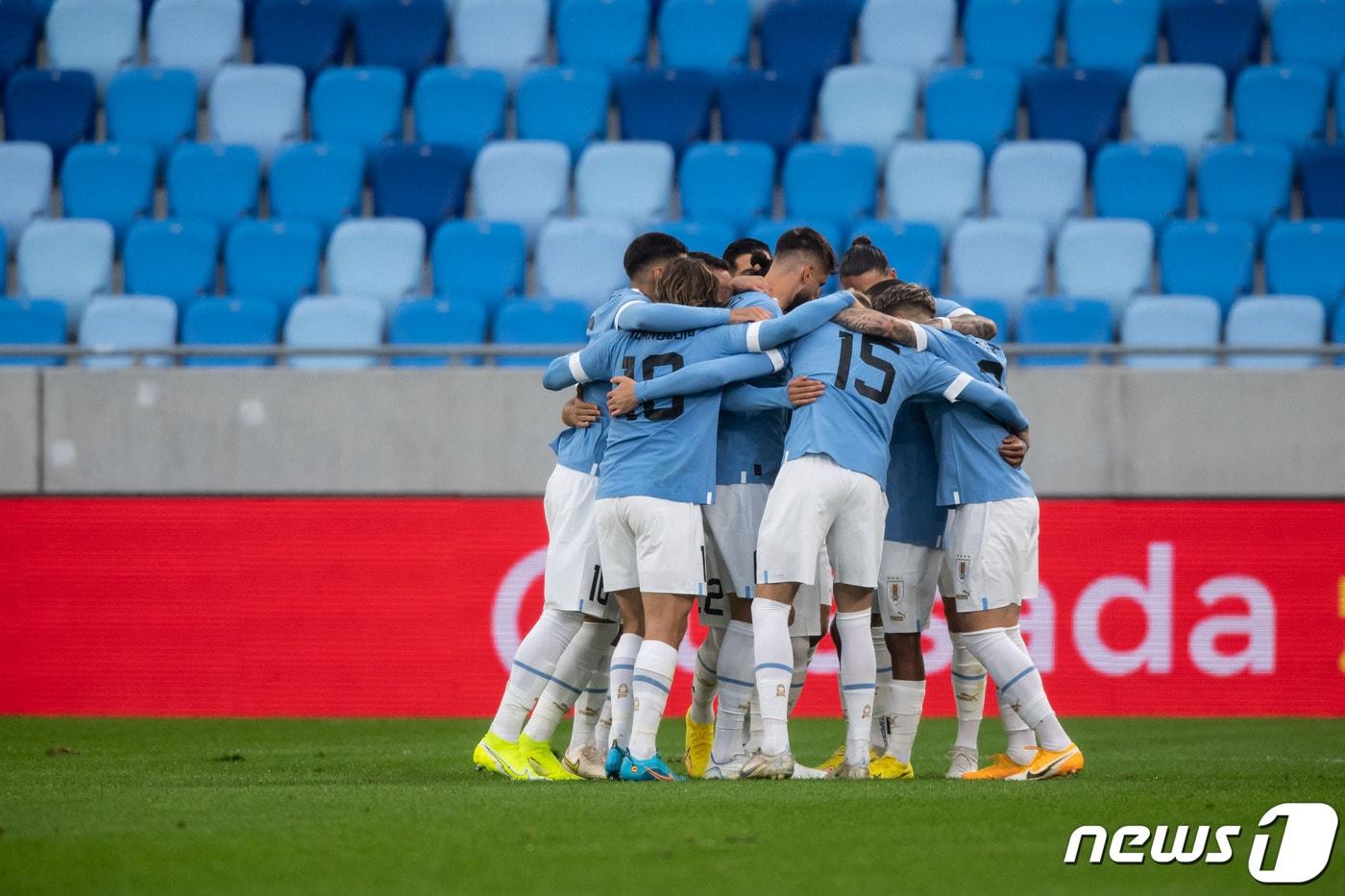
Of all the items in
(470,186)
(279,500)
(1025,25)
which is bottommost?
(279,500)

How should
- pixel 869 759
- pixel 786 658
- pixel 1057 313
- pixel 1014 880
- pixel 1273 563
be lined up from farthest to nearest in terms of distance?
1. pixel 1057 313
2. pixel 1273 563
3. pixel 869 759
4. pixel 786 658
5. pixel 1014 880

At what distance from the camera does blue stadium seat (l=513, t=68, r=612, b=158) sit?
47.3 ft

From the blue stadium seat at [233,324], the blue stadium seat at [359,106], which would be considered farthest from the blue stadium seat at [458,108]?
the blue stadium seat at [233,324]

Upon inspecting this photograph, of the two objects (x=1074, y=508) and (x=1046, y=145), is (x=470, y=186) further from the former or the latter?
(x=1074, y=508)

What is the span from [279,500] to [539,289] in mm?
2967

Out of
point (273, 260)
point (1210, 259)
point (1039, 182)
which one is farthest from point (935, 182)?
point (273, 260)

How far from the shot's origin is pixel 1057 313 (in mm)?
12438

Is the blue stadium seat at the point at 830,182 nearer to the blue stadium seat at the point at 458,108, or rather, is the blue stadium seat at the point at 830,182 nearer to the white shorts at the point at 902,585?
the blue stadium seat at the point at 458,108

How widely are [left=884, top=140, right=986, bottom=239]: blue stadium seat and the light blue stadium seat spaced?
5.81m

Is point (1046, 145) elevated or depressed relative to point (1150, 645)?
elevated

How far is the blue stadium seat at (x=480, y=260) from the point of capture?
43.2ft

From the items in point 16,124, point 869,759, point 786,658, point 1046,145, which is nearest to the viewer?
point 786,658

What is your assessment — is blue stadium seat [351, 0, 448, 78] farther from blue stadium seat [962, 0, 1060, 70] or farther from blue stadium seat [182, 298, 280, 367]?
blue stadium seat [962, 0, 1060, 70]

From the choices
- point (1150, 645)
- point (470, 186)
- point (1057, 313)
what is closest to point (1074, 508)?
point (1150, 645)
